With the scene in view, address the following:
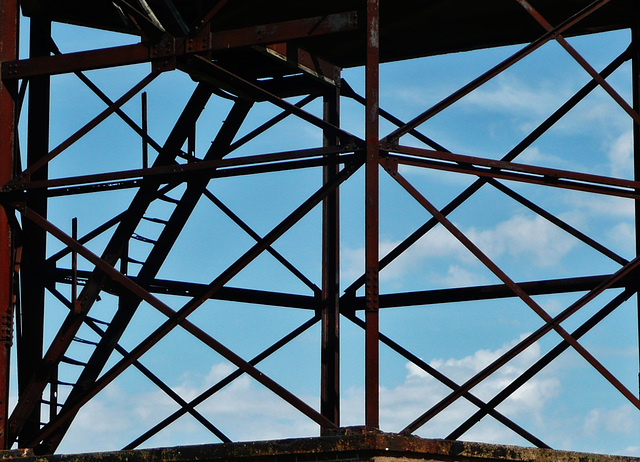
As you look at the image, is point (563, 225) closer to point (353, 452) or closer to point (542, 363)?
point (542, 363)

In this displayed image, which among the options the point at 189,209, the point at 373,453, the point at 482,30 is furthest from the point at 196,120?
the point at 373,453

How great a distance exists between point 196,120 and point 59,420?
15.1ft

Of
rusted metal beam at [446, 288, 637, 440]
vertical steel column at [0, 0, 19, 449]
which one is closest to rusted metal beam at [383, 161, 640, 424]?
rusted metal beam at [446, 288, 637, 440]

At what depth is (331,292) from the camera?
722 inches

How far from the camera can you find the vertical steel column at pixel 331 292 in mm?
17703

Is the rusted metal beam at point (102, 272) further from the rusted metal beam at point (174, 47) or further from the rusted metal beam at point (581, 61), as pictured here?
the rusted metal beam at point (581, 61)

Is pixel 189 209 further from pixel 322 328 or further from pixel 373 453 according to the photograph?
pixel 373 453

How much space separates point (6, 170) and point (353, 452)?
5677 mm

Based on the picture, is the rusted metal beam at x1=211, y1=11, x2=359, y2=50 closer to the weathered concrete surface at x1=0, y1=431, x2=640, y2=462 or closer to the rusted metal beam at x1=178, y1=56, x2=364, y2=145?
the rusted metal beam at x1=178, y1=56, x2=364, y2=145

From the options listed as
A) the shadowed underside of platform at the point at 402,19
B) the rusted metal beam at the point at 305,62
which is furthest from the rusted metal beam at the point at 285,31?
the rusted metal beam at the point at 305,62

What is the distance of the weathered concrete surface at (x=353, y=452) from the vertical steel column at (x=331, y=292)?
3492 mm

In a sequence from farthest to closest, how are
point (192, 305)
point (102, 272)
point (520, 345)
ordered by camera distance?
1. point (102, 272)
2. point (192, 305)
3. point (520, 345)

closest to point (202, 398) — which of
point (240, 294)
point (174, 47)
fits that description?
point (240, 294)

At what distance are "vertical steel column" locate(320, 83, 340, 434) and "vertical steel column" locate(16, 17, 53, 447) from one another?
3467 millimetres
